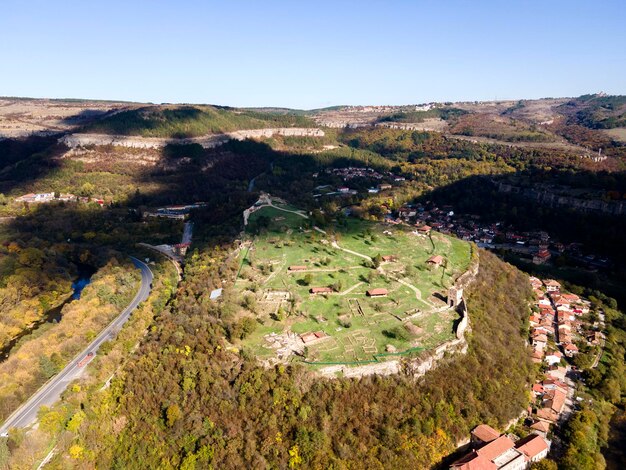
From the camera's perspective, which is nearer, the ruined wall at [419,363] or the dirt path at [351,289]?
the ruined wall at [419,363]

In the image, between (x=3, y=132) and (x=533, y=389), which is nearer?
(x=533, y=389)

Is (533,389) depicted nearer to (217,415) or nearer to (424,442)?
(424,442)

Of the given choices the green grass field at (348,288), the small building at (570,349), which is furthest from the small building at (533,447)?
the small building at (570,349)

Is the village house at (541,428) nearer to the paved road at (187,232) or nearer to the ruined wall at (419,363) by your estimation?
the ruined wall at (419,363)

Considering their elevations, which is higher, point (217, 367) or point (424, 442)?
point (217, 367)

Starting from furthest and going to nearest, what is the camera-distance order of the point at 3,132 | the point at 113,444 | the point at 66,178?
the point at 3,132 < the point at 66,178 < the point at 113,444

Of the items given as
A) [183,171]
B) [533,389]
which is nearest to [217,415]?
[533,389]
